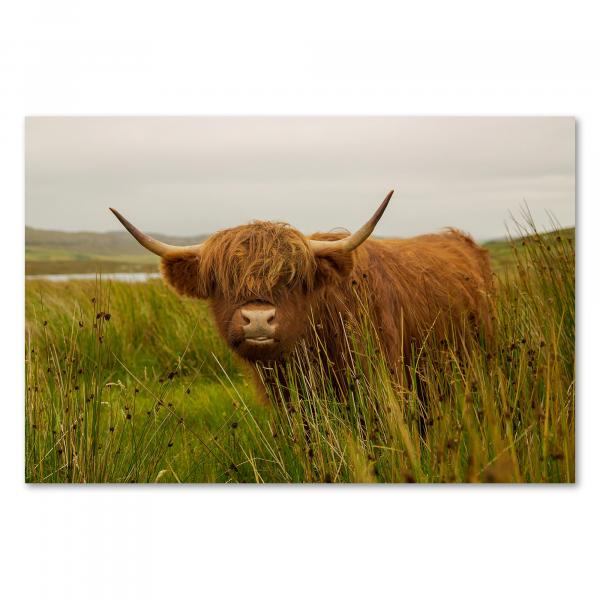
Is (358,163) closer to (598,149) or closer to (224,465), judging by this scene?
(598,149)

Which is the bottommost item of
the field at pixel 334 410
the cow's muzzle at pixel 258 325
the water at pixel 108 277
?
the field at pixel 334 410

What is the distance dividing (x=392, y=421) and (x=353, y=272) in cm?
96

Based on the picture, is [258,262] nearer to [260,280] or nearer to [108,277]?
[260,280]

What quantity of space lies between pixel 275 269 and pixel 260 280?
0.09 m

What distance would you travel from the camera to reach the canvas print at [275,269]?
151 inches

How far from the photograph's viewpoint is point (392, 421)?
3.49 m

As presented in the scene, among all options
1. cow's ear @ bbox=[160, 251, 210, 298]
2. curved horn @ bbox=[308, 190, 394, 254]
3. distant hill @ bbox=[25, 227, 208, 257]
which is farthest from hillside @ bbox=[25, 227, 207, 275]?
curved horn @ bbox=[308, 190, 394, 254]

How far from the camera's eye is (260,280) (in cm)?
384
